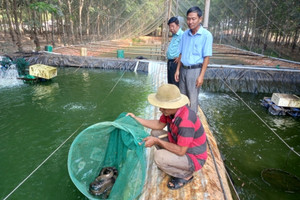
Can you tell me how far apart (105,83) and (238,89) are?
5304mm

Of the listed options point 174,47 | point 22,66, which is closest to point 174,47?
Result: point 174,47

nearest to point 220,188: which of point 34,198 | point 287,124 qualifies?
point 34,198

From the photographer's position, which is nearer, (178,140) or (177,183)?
(178,140)

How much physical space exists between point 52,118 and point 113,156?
309cm

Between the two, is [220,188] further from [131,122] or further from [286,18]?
[286,18]

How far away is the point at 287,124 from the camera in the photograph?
543cm

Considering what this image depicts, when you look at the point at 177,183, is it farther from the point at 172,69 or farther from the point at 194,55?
the point at 172,69

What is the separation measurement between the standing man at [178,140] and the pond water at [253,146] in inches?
67.2

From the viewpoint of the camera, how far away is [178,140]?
1.67 metres

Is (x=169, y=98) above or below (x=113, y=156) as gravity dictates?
above

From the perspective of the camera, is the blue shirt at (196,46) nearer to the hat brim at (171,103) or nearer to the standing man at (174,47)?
the standing man at (174,47)

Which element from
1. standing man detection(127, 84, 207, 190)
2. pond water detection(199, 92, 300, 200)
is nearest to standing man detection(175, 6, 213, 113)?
standing man detection(127, 84, 207, 190)

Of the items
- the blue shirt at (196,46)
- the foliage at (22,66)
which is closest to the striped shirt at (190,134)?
the blue shirt at (196,46)

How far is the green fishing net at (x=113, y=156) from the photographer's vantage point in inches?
67.8
